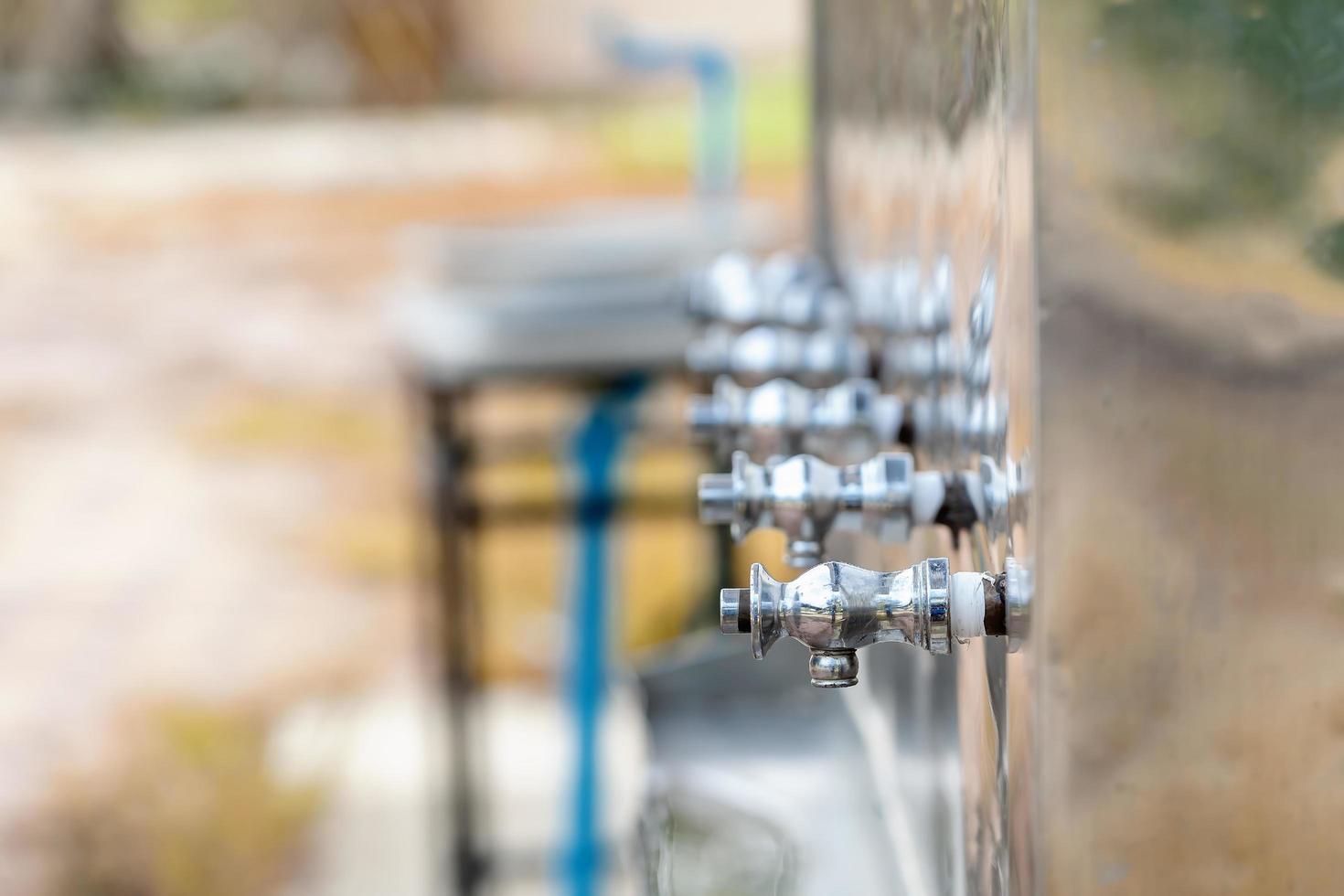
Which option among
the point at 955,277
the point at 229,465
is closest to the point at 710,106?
the point at 955,277

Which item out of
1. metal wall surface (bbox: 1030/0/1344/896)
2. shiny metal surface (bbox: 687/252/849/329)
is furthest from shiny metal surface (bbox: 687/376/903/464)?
metal wall surface (bbox: 1030/0/1344/896)

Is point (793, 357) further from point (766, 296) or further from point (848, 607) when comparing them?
point (848, 607)

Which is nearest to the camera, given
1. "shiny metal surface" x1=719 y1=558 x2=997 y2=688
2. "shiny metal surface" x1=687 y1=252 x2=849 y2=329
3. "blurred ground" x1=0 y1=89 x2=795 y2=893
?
"shiny metal surface" x1=719 y1=558 x2=997 y2=688

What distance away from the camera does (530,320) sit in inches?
66.4

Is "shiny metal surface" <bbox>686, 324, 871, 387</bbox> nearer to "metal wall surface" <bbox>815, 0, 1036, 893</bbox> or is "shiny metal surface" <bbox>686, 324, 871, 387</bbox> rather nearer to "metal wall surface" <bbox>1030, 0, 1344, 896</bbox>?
"metal wall surface" <bbox>815, 0, 1036, 893</bbox>

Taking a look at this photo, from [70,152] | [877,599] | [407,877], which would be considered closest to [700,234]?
[407,877]

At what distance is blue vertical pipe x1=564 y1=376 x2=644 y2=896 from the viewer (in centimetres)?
187

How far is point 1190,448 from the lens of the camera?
33cm

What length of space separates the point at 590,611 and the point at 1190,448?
165 centimetres

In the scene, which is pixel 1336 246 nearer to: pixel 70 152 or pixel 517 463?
pixel 517 463

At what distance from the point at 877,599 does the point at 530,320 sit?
1.30 meters

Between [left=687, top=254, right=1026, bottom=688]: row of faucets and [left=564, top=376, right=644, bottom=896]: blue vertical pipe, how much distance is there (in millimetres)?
1037

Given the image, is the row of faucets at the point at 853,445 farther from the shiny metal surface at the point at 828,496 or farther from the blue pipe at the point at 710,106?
the blue pipe at the point at 710,106

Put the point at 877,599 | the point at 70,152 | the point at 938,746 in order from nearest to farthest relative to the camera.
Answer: the point at 877,599
the point at 938,746
the point at 70,152
